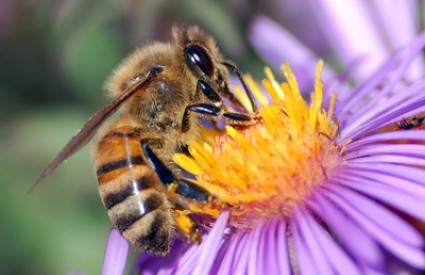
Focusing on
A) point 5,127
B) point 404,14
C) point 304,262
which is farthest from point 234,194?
point 5,127

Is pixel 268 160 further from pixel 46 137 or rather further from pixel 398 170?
pixel 46 137

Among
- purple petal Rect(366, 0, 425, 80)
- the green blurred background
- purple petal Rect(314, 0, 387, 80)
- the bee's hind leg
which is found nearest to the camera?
the bee's hind leg

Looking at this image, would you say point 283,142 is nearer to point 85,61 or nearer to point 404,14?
point 404,14

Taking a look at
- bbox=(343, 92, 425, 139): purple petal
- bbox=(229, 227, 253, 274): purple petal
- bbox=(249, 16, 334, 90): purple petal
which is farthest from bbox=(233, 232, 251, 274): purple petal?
bbox=(249, 16, 334, 90): purple petal

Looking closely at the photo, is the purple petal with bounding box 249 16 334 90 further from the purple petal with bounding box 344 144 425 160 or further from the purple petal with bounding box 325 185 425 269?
the purple petal with bounding box 325 185 425 269

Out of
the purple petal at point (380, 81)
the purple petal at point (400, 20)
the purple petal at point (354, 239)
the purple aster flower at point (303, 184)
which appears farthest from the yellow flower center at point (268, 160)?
the purple petal at point (400, 20)

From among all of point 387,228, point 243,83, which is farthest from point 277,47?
point 387,228

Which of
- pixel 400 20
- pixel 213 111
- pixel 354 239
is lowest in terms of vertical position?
pixel 354 239
